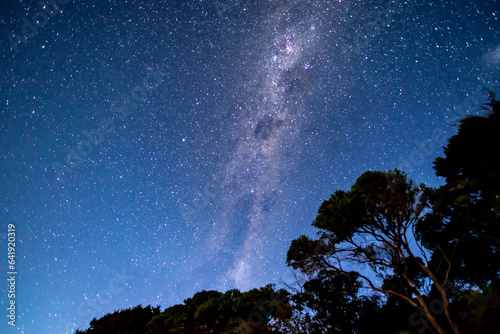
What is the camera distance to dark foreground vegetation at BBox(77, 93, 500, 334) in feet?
26.1

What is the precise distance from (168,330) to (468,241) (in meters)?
27.7

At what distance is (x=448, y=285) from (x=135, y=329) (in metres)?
31.5

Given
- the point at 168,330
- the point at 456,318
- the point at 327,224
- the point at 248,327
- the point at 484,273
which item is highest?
the point at 327,224

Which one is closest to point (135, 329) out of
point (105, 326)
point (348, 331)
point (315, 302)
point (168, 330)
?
point (105, 326)

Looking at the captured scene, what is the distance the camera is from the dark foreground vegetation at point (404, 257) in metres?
7.97

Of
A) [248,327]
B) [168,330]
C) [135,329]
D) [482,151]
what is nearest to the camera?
[482,151]

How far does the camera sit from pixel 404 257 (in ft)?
41.5

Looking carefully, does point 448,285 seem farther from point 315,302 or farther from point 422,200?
point 315,302

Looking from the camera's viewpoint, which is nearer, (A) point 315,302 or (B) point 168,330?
(A) point 315,302

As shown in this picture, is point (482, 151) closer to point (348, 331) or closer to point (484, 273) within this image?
point (484, 273)

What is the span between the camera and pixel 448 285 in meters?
14.0

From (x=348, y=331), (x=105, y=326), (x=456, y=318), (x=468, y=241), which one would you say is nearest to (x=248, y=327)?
(x=348, y=331)

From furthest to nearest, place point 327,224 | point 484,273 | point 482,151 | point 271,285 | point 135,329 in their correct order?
point 135,329 → point 271,285 → point 484,273 → point 327,224 → point 482,151

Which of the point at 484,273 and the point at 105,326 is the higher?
the point at 105,326
